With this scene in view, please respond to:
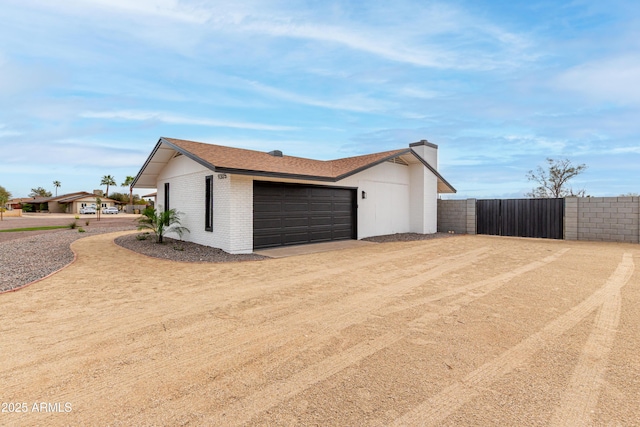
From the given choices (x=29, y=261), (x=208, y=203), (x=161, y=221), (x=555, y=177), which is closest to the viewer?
(x=29, y=261)

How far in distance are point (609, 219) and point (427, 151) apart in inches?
345

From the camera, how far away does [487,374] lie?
2812 mm

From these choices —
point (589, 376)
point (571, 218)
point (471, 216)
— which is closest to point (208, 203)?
point (589, 376)

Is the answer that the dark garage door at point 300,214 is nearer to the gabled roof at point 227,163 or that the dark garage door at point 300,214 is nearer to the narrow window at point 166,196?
the gabled roof at point 227,163

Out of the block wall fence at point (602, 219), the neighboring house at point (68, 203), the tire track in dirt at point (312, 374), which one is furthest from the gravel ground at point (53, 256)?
the neighboring house at point (68, 203)

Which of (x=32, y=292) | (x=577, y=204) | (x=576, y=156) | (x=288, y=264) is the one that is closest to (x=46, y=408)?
(x=32, y=292)

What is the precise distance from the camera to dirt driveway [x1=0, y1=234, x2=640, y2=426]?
7.53 ft

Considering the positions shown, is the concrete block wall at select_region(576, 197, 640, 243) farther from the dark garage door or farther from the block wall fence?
the dark garage door

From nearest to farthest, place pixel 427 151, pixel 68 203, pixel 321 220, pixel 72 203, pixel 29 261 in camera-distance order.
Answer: pixel 29 261, pixel 321 220, pixel 427 151, pixel 72 203, pixel 68 203

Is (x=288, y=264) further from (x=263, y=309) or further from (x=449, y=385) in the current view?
(x=449, y=385)

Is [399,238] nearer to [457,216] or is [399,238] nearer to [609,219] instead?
[457,216]

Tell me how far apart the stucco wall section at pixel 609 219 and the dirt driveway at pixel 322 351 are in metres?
8.42

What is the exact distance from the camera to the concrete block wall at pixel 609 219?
12.6m

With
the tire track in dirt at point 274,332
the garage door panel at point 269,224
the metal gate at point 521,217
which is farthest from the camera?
the metal gate at point 521,217
